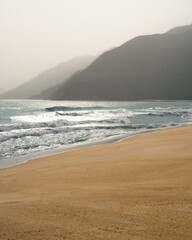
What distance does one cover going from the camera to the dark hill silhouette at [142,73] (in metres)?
166

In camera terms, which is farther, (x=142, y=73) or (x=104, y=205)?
(x=142, y=73)

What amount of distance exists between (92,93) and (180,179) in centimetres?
17553

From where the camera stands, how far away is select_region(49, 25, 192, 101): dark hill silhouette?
166 m

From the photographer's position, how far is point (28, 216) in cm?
386

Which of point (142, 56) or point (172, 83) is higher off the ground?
point (142, 56)

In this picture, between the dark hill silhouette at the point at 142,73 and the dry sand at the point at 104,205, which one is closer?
the dry sand at the point at 104,205

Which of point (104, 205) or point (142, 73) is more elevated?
point (142, 73)

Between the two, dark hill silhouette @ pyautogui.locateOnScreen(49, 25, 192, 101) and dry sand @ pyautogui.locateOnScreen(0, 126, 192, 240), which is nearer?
dry sand @ pyautogui.locateOnScreen(0, 126, 192, 240)

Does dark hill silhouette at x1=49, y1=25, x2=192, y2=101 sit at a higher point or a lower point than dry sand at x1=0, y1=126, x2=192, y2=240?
higher

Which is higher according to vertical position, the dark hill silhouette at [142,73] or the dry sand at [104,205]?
the dark hill silhouette at [142,73]

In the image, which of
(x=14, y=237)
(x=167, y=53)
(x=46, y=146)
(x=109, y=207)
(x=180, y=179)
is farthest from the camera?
(x=167, y=53)

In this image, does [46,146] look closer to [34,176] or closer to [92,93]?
[34,176]

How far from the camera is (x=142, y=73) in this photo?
577 ft

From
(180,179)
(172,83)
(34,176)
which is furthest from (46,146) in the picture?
(172,83)
